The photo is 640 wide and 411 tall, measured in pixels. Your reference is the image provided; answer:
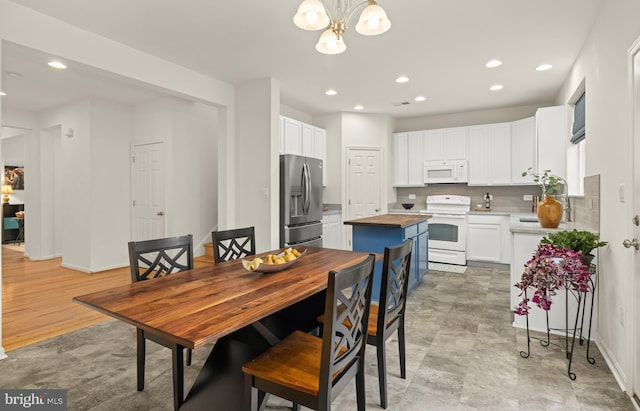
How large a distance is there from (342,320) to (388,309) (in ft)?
2.11

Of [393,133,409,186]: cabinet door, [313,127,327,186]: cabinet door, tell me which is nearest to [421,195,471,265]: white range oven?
[393,133,409,186]: cabinet door

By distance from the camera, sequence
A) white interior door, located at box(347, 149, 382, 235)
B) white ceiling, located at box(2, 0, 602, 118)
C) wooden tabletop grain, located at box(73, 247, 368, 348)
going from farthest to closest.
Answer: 1. white interior door, located at box(347, 149, 382, 235)
2. white ceiling, located at box(2, 0, 602, 118)
3. wooden tabletop grain, located at box(73, 247, 368, 348)

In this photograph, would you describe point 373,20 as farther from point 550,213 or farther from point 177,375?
point 550,213

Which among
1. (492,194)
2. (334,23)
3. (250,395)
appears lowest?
(250,395)

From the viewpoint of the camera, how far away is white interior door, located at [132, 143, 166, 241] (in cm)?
531

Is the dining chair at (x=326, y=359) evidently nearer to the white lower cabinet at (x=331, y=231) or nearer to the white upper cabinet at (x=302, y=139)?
the white upper cabinet at (x=302, y=139)

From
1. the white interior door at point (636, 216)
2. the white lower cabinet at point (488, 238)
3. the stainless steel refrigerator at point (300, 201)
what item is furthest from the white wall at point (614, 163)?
the stainless steel refrigerator at point (300, 201)

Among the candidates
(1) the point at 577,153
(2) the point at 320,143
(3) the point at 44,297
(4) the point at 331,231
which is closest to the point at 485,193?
(1) the point at 577,153

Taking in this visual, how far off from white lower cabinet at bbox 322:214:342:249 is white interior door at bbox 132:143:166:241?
254 cm

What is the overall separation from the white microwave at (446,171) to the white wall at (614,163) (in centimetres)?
291

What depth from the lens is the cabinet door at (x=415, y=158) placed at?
6266 millimetres

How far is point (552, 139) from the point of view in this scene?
4488 mm

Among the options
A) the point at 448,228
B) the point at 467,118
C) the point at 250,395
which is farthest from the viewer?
the point at 467,118

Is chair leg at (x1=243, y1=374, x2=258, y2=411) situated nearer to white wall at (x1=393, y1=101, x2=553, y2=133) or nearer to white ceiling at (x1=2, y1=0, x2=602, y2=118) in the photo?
Result: white ceiling at (x1=2, y1=0, x2=602, y2=118)
